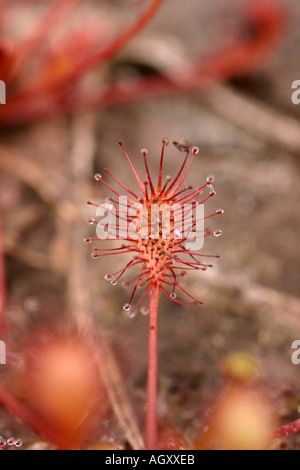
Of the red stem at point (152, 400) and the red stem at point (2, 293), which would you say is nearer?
the red stem at point (152, 400)

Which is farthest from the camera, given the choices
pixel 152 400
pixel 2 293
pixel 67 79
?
pixel 67 79

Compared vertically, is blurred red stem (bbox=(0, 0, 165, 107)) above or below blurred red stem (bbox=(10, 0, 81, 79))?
below

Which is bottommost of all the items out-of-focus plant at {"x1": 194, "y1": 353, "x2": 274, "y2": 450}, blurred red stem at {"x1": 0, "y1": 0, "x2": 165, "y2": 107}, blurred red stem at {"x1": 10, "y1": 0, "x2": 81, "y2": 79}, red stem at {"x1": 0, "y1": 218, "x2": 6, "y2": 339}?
out-of-focus plant at {"x1": 194, "y1": 353, "x2": 274, "y2": 450}

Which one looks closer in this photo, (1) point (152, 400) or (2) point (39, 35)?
(1) point (152, 400)

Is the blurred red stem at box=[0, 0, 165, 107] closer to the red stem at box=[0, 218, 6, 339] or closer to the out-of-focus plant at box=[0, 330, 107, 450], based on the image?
the red stem at box=[0, 218, 6, 339]

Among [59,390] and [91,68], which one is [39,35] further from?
[59,390]

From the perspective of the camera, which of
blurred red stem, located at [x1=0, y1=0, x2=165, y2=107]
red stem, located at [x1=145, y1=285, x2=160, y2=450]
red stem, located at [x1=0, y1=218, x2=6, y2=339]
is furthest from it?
blurred red stem, located at [x1=0, y1=0, x2=165, y2=107]

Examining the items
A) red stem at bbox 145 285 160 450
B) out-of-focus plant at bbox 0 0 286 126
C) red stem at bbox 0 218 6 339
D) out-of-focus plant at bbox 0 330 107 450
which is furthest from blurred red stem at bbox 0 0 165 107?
red stem at bbox 145 285 160 450

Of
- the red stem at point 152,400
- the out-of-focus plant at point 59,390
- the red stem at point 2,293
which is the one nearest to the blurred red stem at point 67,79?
the red stem at point 2,293

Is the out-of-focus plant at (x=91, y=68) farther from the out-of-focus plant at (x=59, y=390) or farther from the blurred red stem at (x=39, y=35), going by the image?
the out-of-focus plant at (x=59, y=390)

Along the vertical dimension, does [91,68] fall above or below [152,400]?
above

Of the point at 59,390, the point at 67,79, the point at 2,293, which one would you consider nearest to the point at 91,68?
the point at 67,79

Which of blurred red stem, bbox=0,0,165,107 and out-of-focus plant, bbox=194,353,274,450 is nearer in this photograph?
out-of-focus plant, bbox=194,353,274,450
